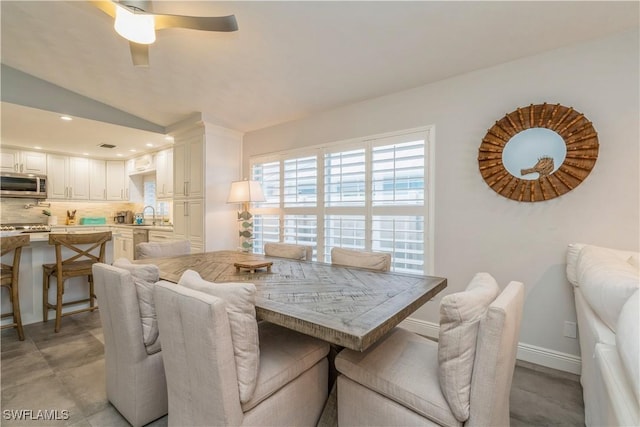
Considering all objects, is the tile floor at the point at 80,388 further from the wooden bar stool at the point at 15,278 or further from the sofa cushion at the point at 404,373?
the sofa cushion at the point at 404,373

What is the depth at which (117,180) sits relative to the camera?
245 inches

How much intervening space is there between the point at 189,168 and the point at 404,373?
402 centimetres

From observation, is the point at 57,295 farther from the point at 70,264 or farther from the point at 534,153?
the point at 534,153

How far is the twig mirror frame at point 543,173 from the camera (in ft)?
6.82

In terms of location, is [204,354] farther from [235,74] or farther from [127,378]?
[235,74]

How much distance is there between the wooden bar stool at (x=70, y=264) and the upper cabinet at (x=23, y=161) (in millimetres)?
3440

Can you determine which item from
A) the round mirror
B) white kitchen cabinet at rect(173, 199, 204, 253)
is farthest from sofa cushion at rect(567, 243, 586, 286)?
white kitchen cabinet at rect(173, 199, 204, 253)

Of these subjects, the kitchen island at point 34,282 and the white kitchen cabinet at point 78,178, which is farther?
the white kitchen cabinet at point 78,178

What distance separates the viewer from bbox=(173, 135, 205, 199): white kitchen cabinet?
4059mm

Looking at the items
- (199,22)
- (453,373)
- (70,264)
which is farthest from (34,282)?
(453,373)

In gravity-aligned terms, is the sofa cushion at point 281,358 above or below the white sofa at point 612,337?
below

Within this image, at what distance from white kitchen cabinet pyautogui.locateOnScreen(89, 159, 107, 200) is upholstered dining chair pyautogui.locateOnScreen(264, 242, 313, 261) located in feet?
17.6

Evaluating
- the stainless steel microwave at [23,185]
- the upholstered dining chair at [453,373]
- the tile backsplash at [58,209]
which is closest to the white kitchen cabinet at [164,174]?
the tile backsplash at [58,209]

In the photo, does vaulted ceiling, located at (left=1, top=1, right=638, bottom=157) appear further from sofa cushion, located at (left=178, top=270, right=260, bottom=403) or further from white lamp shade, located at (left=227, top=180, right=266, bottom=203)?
sofa cushion, located at (left=178, top=270, right=260, bottom=403)
